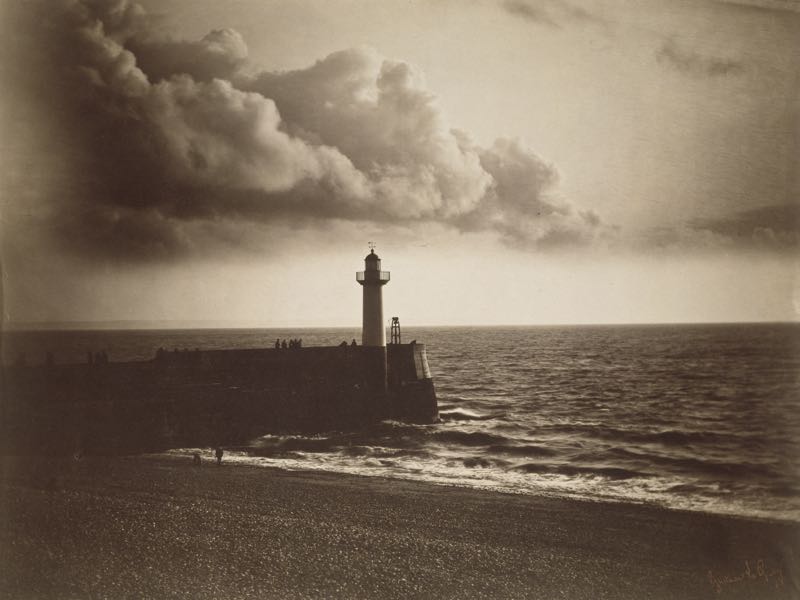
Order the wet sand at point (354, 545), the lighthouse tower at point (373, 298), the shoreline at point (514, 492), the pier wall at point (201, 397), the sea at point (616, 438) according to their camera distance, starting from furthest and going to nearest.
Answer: the lighthouse tower at point (373, 298), the pier wall at point (201, 397), the sea at point (616, 438), the shoreline at point (514, 492), the wet sand at point (354, 545)

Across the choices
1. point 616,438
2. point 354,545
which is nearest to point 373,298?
point 616,438

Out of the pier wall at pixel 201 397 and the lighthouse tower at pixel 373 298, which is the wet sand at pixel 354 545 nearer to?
the pier wall at pixel 201 397

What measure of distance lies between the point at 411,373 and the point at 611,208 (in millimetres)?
5791

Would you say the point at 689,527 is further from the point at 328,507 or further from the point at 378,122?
the point at 378,122

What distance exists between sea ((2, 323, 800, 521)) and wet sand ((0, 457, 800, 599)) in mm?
569

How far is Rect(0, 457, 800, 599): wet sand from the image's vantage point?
4.70m

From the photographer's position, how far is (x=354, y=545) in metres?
5.18

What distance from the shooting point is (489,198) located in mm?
6805

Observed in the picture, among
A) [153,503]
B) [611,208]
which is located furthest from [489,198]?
[153,503]
